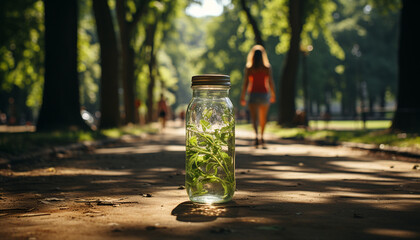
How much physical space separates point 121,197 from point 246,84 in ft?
22.8

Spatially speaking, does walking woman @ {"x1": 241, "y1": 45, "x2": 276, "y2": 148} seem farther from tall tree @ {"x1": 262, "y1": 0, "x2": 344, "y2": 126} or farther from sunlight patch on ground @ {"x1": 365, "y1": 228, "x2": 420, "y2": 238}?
tall tree @ {"x1": 262, "y1": 0, "x2": 344, "y2": 126}

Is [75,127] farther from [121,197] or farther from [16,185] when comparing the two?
[121,197]

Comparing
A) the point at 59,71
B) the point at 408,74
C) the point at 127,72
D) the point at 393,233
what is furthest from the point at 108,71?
the point at 393,233

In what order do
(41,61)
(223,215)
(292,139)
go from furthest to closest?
1. (41,61)
2. (292,139)
3. (223,215)

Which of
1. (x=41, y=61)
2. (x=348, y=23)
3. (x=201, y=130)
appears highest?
(x=348, y=23)

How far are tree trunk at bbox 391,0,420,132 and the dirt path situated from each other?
229 inches

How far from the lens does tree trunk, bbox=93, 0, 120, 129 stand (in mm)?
19969

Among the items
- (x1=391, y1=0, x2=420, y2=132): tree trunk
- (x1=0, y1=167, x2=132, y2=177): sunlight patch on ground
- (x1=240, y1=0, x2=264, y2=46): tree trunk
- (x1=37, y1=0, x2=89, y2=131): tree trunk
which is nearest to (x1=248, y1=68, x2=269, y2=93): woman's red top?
(x1=391, y1=0, x2=420, y2=132): tree trunk

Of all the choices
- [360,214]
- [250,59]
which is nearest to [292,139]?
[250,59]

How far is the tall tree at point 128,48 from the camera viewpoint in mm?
25984

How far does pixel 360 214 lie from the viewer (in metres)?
4.11

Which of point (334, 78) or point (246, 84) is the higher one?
point (334, 78)

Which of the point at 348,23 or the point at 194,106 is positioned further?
the point at 348,23

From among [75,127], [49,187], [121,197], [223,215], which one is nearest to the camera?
[223,215]
